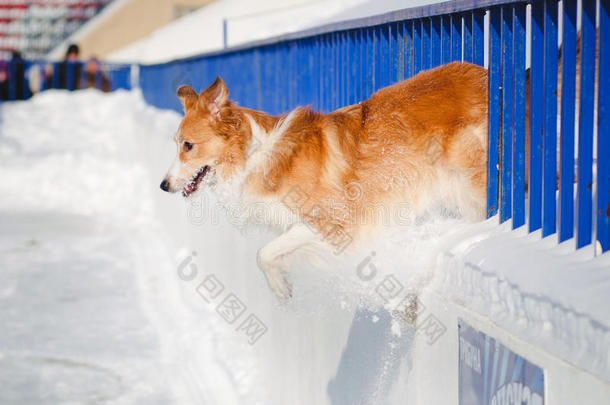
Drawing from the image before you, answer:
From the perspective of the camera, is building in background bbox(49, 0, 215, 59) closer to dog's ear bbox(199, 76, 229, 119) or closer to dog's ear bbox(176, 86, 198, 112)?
dog's ear bbox(176, 86, 198, 112)

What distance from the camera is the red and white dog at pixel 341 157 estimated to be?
3.18 meters

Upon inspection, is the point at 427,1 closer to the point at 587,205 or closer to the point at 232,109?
the point at 232,109

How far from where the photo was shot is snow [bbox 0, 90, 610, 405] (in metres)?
1.88

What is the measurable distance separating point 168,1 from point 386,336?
923 inches

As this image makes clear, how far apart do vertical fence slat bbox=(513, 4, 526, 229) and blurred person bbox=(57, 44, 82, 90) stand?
58.1 feet

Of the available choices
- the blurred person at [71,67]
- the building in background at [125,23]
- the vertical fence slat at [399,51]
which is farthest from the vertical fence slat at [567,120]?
the building in background at [125,23]

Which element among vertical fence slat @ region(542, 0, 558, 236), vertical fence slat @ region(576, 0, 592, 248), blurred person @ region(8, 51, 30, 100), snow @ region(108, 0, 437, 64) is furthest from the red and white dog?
blurred person @ region(8, 51, 30, 100)

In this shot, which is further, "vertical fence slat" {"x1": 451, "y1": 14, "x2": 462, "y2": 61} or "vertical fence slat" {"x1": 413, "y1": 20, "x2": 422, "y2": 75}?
"vertical fence slat" {"x1": 413, "y1": 20, "x2": 422, "y2": 75}

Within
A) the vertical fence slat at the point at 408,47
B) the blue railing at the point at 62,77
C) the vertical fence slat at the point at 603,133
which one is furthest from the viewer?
the blue railing at the point at 62,77

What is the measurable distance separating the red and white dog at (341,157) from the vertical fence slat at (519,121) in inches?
23.7

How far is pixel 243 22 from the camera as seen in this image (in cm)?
1247

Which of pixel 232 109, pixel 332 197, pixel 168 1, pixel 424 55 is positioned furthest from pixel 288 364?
pixel 168 1

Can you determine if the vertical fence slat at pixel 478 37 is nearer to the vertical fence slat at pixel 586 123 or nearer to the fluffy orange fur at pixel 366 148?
the fluffy orange fur at pixel 366 148

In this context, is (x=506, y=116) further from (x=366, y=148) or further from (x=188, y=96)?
(x=188, y=96)
